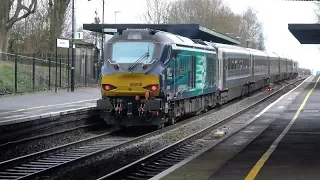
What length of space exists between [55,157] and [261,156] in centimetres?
495

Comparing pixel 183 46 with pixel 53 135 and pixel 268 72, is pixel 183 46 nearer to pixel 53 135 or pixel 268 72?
pixel 53 135

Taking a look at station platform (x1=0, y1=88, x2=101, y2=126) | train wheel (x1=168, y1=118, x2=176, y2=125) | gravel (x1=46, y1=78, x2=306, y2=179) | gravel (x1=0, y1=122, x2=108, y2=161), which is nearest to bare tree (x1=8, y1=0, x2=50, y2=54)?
station platform (x1=0, y1=88, x2=101, y2=126)

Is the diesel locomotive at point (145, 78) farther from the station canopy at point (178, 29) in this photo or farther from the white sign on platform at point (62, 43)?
the station canopy at point (178, 29)

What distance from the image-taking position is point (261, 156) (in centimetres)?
1051

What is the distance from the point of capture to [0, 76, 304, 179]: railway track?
10.5m

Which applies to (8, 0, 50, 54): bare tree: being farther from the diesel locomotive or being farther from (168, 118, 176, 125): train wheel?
(168, 118, 176, 125): train wheel

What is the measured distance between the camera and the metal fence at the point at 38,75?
2803 centimetres

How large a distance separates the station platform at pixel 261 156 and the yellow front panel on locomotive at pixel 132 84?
2933mm

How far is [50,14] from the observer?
42500 mm

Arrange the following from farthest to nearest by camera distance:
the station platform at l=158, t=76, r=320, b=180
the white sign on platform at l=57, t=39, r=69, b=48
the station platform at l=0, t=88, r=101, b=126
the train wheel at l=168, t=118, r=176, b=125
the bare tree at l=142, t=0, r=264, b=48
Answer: the bare tree at l=142, t=0, r=264, b=48
the white sign on platform at l=57, t=39, r=69, b=48
the train wheel at l=168, t=118, r=176, b=125
the station platform at l=0, t=88, r=101, b=126
the station platform at l=158, t=76, r=320, b=180

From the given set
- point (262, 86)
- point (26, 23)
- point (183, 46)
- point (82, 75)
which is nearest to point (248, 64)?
point (262, 86)

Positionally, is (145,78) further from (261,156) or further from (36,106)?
(36,106)

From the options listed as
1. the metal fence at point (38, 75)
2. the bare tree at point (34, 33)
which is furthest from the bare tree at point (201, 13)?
the metal fence at point (38, 75)

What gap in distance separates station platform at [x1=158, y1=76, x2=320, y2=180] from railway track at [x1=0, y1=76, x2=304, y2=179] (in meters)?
2.71
